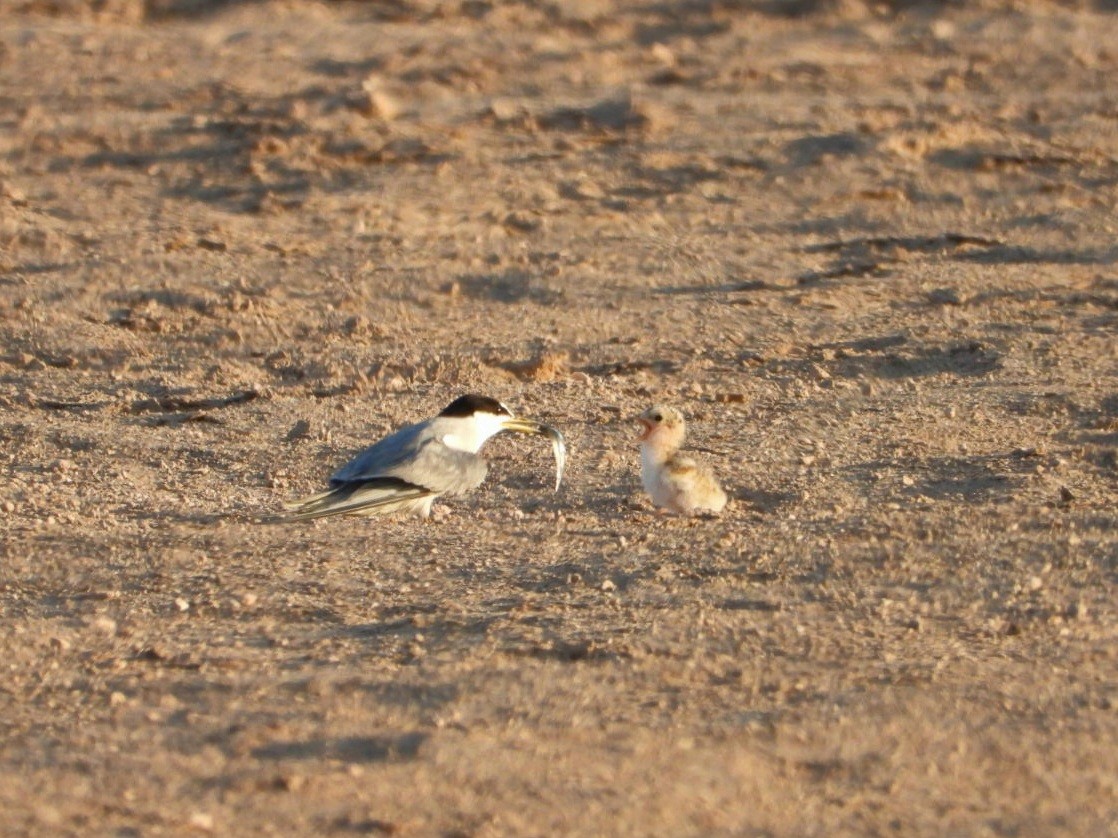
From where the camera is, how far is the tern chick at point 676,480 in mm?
6980

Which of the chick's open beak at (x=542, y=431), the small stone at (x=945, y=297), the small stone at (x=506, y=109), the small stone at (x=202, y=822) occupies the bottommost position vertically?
the small stone at (x=202, y=822)

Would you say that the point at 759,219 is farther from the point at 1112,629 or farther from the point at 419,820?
the point at 419,820

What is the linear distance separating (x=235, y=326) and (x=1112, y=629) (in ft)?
15.4

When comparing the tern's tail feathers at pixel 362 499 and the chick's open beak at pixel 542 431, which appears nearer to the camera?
the tern's tail feathers at pixel 362 499

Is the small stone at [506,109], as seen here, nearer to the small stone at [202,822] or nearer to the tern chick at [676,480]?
the tern chick at [676,480]

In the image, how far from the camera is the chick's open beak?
7.45m

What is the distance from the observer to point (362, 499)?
7.03 meters

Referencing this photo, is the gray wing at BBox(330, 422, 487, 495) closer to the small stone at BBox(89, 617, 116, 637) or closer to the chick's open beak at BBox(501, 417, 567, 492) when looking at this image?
the chick's open beak at BBox(501, 417, 567, 492)

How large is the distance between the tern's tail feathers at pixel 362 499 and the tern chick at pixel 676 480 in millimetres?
760

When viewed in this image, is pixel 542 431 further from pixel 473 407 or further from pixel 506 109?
pixel 506 109

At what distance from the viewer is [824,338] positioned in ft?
30.1

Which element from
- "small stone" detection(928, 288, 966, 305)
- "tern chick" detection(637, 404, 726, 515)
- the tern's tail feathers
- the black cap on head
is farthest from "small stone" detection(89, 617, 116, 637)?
"small stone" detection(928, 288, 966, 305)

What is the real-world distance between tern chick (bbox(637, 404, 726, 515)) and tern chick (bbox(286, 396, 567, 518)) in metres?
0.35

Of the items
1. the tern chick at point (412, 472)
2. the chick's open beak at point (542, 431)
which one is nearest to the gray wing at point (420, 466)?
the tern chick at point (412, 472)
